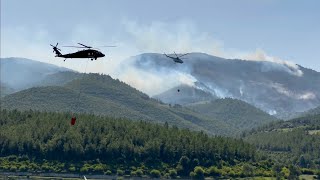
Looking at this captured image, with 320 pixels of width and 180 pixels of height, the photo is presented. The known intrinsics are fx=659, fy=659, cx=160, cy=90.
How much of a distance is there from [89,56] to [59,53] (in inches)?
578

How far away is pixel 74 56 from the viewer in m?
163

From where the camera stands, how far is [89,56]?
525 ft

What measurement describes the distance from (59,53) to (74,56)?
391 inches

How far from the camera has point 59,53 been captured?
17162 cm

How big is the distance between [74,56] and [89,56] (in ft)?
16.5

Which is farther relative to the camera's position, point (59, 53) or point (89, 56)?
point (59, 53)
